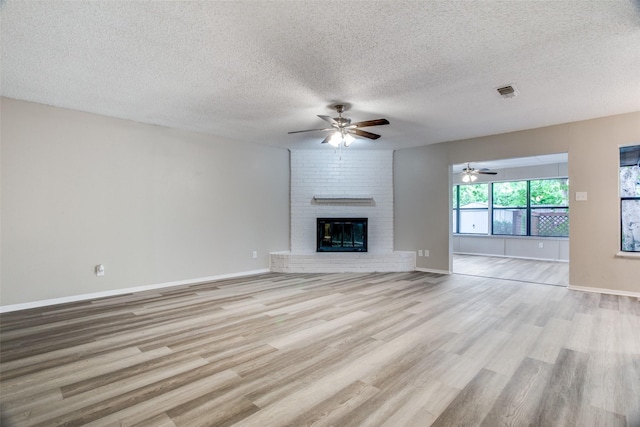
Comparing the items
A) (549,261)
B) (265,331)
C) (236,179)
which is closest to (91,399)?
(265,331)

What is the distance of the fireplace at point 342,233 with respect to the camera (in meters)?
6.42

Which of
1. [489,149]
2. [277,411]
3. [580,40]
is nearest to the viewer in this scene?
[277,411]

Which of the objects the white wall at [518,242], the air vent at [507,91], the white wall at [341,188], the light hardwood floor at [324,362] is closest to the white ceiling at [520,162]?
the white wall at [518,242]

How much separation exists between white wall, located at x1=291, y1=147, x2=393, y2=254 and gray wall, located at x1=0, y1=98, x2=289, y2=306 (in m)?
0.67

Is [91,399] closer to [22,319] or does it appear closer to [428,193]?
[22,319]

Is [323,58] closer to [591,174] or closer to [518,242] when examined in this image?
[591,174]

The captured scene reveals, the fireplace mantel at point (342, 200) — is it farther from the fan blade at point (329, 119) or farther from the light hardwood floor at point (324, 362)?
the light hardwood floor at point (324, 362)

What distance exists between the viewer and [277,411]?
5.68ft

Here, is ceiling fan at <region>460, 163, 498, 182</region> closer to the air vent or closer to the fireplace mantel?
the fireplace mantel

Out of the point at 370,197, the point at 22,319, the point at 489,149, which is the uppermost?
the point at 489,149

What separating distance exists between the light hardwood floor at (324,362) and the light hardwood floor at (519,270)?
149 centimetres

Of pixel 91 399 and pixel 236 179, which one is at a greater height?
pixel 236 179

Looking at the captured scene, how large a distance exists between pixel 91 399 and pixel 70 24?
8.80 ft

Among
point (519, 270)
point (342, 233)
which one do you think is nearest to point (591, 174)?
point (519, 270)
